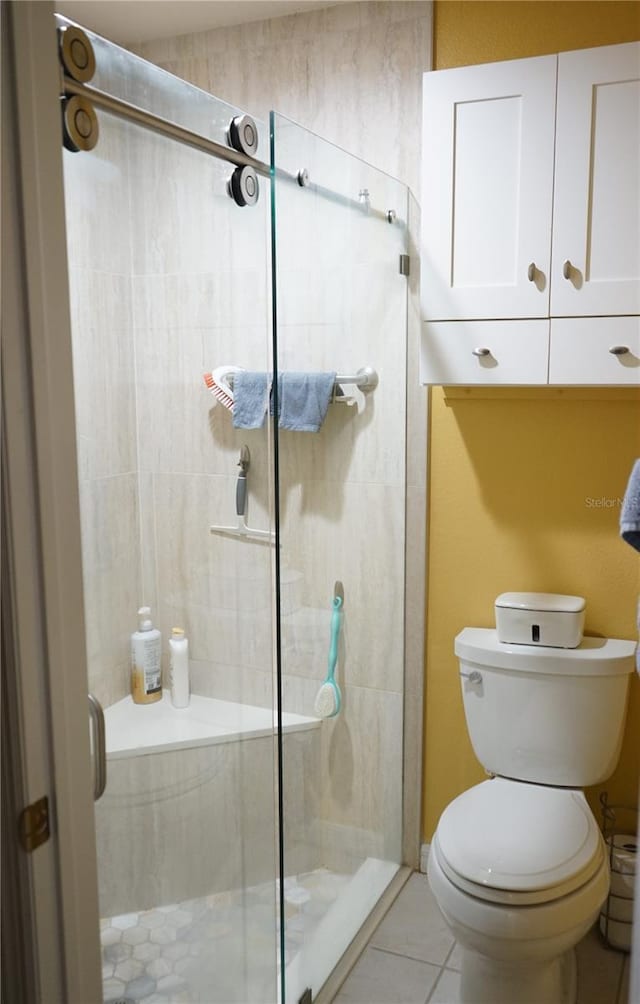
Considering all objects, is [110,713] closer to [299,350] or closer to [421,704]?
[299,350]

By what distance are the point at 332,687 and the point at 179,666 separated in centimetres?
64

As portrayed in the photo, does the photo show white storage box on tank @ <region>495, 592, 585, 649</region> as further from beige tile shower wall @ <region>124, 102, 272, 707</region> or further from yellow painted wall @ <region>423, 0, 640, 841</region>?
beige tile shower wall @ <region>124, 102, 272, 707</region>

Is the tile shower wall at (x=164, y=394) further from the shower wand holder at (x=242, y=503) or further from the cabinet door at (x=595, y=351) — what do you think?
the cabinet door at (x=595, y=351)

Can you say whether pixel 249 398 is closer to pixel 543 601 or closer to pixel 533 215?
pixel 533 215

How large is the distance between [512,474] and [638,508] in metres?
0.93

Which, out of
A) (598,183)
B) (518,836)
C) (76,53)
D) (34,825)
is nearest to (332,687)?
(518,836)

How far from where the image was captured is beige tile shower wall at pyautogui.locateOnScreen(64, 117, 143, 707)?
124 cm

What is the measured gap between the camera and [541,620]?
216 cm

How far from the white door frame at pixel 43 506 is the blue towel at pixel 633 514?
2.91ft

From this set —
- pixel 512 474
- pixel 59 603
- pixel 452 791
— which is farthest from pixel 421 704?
Answer: pixel 59 603

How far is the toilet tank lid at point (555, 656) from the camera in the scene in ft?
6.89

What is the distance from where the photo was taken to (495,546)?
237 cm

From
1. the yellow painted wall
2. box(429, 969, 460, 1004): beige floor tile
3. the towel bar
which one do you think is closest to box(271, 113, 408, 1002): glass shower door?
the towel bar

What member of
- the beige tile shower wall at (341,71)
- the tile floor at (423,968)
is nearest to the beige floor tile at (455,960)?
the tile floor at (423,968)
